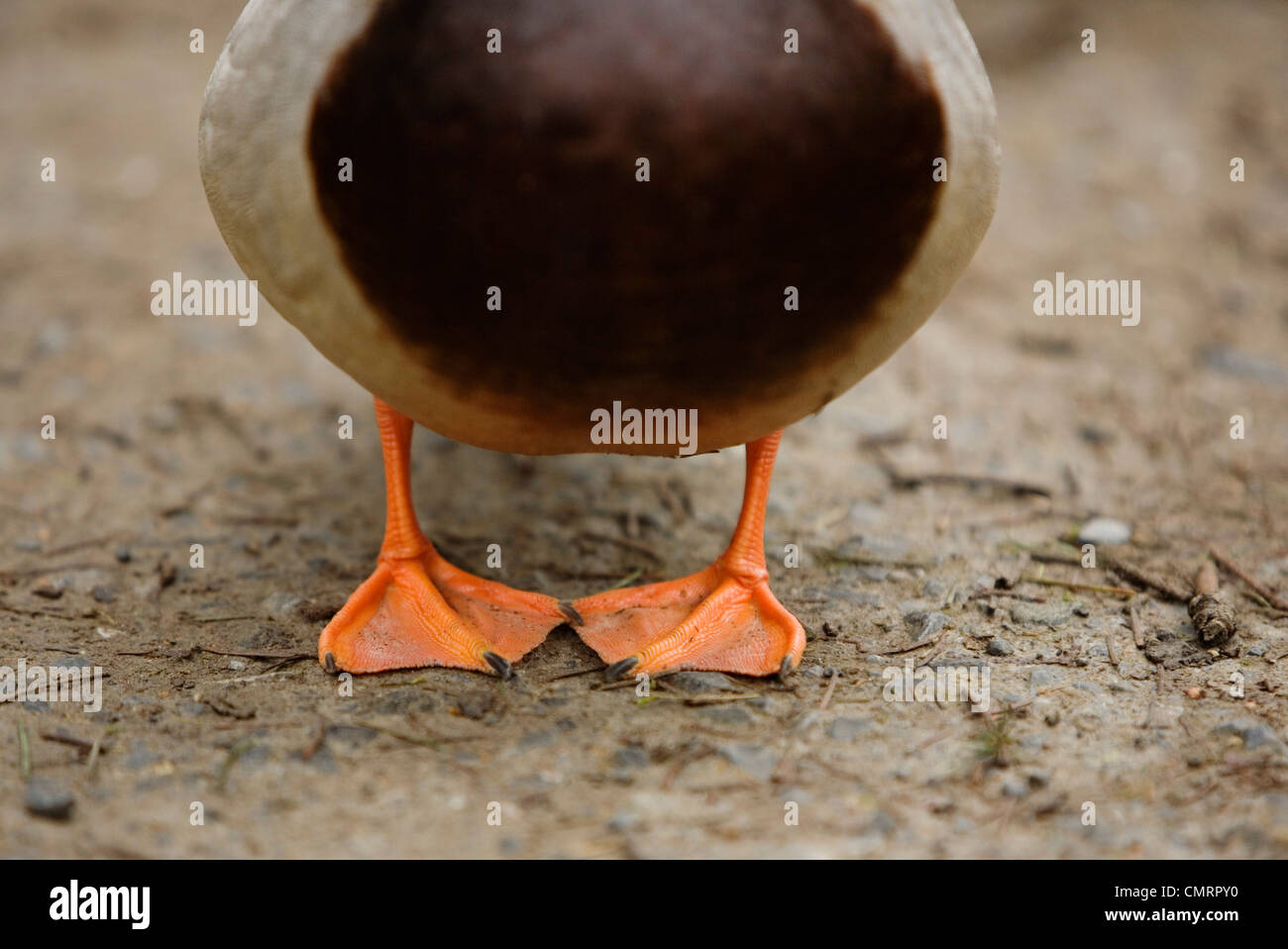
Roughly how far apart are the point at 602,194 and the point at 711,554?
4.77ft

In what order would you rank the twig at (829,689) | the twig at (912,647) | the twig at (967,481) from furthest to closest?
the twig at (967,481) → the twig at (912,647) → the twig at (829,689)

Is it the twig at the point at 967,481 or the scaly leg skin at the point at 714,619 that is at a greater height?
the twig at the point at 967,481

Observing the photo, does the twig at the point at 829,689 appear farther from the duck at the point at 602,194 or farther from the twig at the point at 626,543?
the twig at the point at 626,543

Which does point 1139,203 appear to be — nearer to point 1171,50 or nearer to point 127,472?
point 1171,50

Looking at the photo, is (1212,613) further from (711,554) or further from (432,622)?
(432,622)

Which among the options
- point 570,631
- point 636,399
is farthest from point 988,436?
point 636,399

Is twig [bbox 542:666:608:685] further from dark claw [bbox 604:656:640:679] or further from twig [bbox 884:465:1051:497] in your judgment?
twig [bbox 884:465:1051:497]

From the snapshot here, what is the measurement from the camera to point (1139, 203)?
529cm

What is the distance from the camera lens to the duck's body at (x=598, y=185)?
198 centimetres

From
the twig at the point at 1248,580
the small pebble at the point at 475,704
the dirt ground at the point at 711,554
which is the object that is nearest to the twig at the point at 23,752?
the dirt ground at the point at 711,554

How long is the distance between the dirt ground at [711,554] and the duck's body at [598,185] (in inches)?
26.8

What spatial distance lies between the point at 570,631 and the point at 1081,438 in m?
1.87

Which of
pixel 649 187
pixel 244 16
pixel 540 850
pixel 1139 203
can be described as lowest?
pixel 540 850

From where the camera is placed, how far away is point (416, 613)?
9.00 feet
